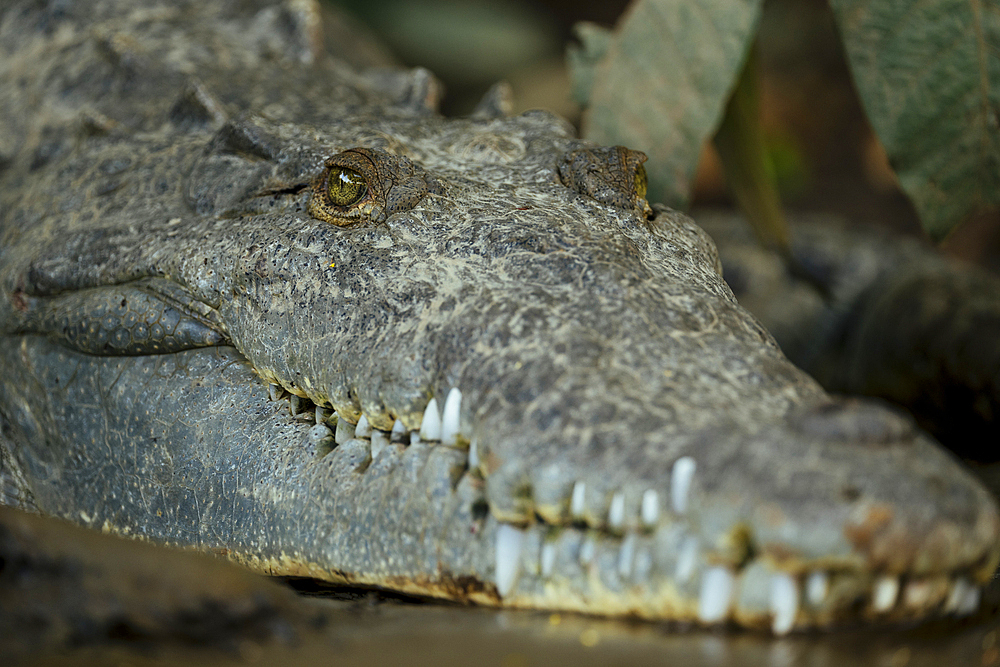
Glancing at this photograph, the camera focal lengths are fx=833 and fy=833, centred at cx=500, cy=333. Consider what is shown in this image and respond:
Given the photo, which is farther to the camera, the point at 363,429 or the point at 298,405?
the point at 298,405

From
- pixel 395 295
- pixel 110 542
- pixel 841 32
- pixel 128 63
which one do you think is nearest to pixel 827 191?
pixel 841 32

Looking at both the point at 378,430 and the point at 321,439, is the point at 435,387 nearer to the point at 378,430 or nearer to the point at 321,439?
the point at 378,430

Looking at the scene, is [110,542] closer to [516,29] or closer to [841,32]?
[841,32]

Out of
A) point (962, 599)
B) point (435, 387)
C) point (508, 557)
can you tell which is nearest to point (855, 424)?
point (962, 599)

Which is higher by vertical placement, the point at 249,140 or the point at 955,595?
the point at 249,140

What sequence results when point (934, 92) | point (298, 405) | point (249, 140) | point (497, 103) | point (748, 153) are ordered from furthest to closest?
point (748, 153) < point (497, 103) < point (934, 92) < point (249, 140) < point (298, 405)

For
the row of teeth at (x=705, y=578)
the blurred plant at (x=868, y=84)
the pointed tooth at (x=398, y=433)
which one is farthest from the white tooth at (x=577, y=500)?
the blurred plant at (x=868, y=84)
